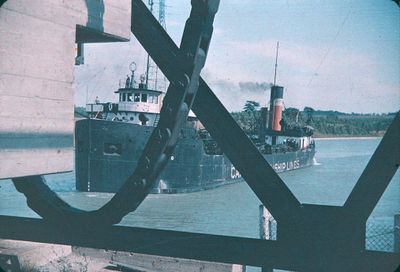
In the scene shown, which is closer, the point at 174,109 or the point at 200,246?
the point at 174,109

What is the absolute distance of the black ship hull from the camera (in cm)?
2523

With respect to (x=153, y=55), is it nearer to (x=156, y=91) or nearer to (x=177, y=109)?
(x=177, y=109)

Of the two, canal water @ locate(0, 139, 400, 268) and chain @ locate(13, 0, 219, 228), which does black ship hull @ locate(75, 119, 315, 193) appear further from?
chain @ locate(13, 0, 219, 228)

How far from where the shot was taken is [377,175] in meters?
2.25

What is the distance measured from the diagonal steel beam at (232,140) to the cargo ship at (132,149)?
21.7m

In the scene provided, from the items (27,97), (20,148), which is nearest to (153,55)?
(27,97)

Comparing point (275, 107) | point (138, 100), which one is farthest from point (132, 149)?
point (275, 107)

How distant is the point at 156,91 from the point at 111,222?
2473 cm

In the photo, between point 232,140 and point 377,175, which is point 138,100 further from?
point 377,175

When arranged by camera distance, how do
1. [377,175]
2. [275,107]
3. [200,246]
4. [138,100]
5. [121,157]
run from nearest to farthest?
[377,175] → [200,246] → [121,157] → [138,100] → [275,107]

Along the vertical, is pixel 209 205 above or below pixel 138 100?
below

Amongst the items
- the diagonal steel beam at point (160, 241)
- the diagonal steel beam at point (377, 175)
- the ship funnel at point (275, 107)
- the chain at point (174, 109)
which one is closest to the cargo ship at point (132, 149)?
the ship funnel at point (275, 107)

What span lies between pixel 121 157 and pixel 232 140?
2321cm

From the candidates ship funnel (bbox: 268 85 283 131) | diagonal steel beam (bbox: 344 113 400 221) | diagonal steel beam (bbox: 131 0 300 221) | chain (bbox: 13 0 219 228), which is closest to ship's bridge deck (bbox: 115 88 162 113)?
ship funnel (bbox: 268 85 283 131)
